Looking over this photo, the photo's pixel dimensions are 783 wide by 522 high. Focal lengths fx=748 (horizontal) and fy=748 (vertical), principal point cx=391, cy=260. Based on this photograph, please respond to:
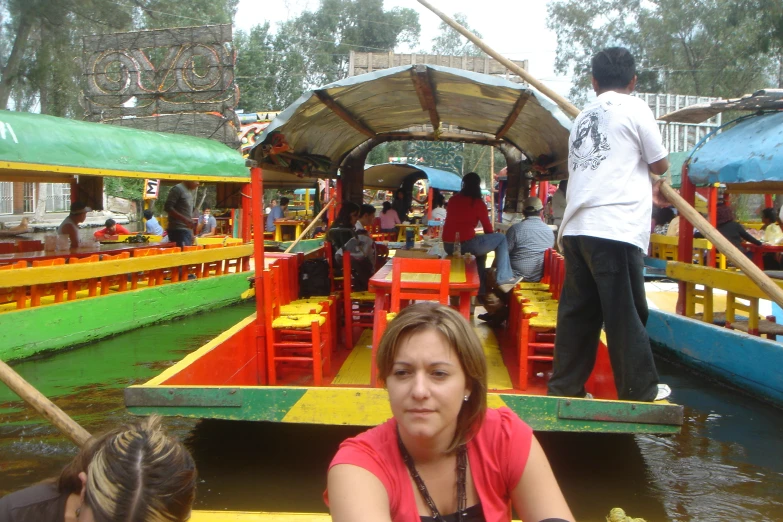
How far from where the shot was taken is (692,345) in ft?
24.6

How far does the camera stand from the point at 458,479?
80.9 inches

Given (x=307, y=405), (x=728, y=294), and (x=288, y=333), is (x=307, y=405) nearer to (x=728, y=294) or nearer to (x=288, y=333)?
(x=288, y=333)

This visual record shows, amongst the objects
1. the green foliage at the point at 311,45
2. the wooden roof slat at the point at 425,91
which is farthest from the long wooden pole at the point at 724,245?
the green foliage at the point at 311,45

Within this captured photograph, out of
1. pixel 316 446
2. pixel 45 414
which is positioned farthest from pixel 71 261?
pixel 45 414

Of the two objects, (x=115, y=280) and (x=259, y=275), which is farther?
(x=115, y=280)

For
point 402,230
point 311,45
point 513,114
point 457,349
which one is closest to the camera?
point 457,349

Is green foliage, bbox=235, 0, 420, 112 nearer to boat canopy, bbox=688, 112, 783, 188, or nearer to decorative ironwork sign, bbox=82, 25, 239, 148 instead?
decorative ironwork sign, bbox=82, 25, 239, 148

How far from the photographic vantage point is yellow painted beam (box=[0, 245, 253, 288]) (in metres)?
7.54

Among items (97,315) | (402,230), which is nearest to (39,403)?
(97,315)

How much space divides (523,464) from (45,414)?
6.56ft

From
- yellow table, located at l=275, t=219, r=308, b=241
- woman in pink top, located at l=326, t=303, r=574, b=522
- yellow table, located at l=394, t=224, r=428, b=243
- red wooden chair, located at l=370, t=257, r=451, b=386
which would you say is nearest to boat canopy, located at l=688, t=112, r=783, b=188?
red wooden chair, located at l=370, t=257, r=451, b=386

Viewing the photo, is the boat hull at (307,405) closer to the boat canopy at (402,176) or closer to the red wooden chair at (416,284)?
the red wooden chair at (416,284)

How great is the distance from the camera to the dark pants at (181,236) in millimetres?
12352

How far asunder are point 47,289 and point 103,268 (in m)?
0.65
